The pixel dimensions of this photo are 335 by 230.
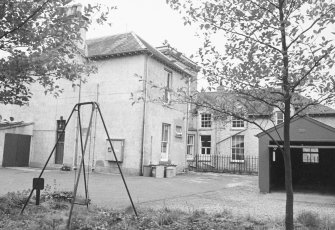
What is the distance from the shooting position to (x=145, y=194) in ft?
42.1

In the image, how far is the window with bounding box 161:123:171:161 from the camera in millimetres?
23094

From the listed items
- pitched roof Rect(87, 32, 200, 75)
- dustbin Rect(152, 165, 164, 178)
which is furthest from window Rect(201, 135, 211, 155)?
dustbin Rect(152, 165, 164, 178)

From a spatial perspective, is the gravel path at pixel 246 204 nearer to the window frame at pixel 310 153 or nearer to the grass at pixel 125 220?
the grass at pixel 125 220

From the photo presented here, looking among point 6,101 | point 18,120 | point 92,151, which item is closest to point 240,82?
point 6,101

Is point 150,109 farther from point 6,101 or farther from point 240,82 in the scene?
point 240,82

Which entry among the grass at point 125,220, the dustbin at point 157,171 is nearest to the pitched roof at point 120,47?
the dustbin at point 157,171

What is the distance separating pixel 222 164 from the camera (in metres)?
30.1

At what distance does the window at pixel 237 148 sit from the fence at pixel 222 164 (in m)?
0.45

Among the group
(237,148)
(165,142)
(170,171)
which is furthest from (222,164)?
(170,171)

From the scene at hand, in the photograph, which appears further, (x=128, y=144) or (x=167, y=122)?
(x=167, y=122)

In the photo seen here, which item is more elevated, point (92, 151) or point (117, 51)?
point (117, 51)

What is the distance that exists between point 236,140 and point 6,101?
24874mm

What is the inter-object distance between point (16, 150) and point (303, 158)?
59.2ft

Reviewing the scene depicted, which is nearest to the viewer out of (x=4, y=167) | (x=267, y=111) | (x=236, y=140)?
(x=267, y=111)
